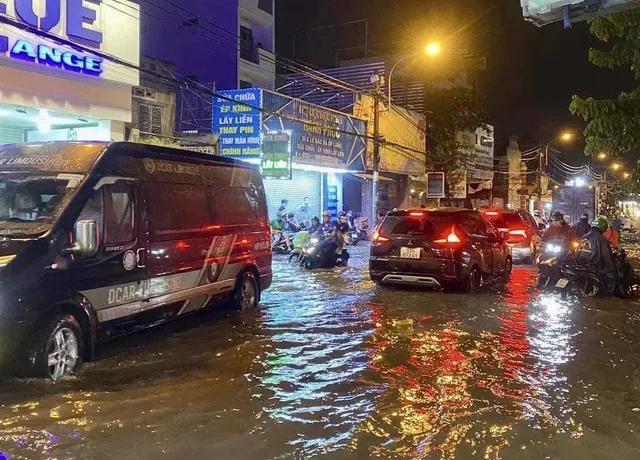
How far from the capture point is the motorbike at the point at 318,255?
16.5 meters

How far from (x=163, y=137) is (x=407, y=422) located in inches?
572

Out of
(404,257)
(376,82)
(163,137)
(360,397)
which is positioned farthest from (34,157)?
(376,82)

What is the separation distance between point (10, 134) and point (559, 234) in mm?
12870

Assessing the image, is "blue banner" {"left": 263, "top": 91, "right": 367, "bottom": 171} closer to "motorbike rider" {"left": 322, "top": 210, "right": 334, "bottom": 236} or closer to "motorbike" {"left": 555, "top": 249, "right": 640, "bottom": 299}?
"motorbike rider" {"left": 322, "top": 210, "right": 334, "bottom": 236}

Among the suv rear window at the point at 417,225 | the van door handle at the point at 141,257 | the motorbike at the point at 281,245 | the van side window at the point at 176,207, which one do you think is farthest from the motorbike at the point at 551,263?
the motorbike at the point at 281,245

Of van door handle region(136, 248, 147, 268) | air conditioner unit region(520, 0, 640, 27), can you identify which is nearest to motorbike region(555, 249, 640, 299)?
air conditioner unit region(520, 0, 640, 27)

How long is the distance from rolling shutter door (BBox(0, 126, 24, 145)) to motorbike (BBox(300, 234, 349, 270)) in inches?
297

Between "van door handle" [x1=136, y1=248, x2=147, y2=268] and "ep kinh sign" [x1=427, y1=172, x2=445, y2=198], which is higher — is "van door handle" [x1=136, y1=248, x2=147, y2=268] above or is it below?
below

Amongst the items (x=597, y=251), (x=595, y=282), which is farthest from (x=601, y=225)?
(x=595, y=282)

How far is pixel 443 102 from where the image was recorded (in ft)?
112

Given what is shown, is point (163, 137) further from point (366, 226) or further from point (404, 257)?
point (366, 226)

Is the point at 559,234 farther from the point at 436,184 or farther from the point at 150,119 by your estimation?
the point at 436,184

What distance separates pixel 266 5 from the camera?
30188 mm

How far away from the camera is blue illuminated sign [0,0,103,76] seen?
11.1 m
